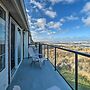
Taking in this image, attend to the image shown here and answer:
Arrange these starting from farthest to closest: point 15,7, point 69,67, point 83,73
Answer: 1. point 69,67
2. point 15,7
3. point 83,73

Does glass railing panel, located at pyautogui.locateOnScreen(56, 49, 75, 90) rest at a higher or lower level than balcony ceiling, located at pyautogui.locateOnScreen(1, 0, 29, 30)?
lower

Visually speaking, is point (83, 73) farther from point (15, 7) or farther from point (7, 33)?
point (7, 33)

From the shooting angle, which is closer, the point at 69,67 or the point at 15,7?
the point at 15,7

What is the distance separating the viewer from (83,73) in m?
3.76

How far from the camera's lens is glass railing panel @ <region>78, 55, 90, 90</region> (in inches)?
138

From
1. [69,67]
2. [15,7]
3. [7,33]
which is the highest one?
[15,7]

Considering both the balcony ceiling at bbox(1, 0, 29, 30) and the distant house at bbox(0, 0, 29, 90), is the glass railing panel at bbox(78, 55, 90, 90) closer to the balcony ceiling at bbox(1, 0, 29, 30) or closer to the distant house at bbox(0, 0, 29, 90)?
the distant house at bbox(0, 0, 29, 90)

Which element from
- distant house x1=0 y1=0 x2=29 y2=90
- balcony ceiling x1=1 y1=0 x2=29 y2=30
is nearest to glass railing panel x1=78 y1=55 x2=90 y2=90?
distant house x1=0 y1=0 x2=29 y2=90

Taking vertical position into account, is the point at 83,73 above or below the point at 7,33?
below

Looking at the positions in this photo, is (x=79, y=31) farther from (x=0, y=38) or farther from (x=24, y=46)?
(x=0, y=38)

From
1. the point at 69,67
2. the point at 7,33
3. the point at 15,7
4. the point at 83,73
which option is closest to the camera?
the point at 83,73

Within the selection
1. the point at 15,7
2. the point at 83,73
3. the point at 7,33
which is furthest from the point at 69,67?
the point at 15,7

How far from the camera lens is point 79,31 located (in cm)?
3875

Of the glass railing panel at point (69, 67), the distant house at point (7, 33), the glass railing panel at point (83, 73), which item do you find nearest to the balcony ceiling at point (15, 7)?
the distant house at point (7, 33)
